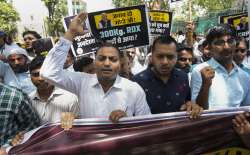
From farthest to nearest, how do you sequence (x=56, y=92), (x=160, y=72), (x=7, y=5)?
(x=7, y=5) → (x=56, y=92) → (x=160, y=72)

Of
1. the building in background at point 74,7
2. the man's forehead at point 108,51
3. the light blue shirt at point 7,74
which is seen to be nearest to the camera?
the man's forehead at point 108,51

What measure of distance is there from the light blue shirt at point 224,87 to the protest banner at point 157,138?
41 cm

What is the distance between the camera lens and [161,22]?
25.6 ft

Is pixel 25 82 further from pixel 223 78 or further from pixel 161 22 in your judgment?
pixel 161 22

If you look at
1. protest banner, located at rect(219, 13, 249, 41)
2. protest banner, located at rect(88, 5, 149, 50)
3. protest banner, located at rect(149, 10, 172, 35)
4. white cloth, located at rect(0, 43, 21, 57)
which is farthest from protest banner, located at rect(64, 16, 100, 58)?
protest banner, located at rect(219, 13, 249, 41)

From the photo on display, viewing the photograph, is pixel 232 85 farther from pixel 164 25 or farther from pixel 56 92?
pixel 164 25

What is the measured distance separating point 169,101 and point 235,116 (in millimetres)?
623

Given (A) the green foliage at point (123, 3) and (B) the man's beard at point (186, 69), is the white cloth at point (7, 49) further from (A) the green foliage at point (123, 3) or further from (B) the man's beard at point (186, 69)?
(A) the green foliage at point (123, 3)

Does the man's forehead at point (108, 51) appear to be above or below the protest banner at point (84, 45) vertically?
above

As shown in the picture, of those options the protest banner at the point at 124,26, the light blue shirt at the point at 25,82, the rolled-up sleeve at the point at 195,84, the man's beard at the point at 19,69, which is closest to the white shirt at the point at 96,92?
the rolled-up sleeve at the point at 195,84

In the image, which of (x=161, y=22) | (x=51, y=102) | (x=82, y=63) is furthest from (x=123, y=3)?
(x=51, y=102)

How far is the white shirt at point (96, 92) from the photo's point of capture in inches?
139

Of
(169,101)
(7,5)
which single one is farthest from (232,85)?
(7,5)

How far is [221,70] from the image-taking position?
3828 millimetres
